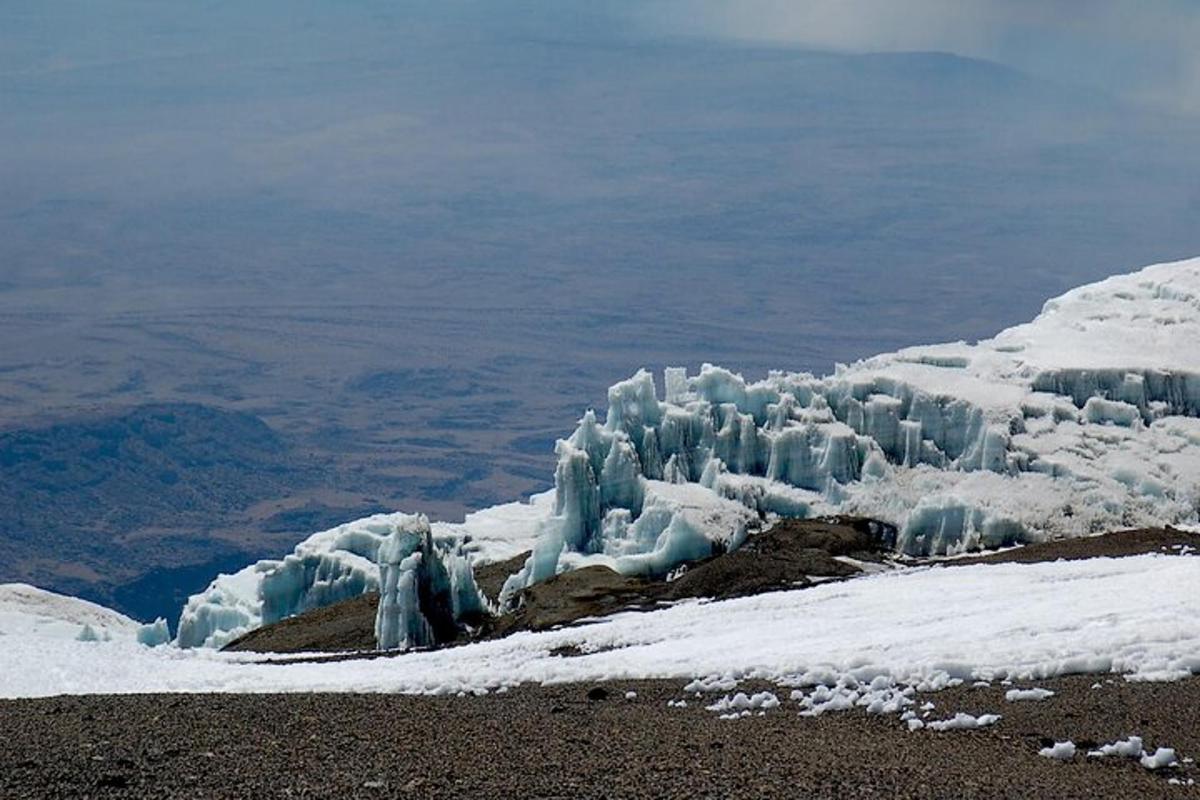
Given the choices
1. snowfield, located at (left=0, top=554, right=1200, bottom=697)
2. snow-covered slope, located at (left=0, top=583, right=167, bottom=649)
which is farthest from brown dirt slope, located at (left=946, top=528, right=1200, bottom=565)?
snow-covered slope, located at (left=0, top=583, right=167, bottom=649)

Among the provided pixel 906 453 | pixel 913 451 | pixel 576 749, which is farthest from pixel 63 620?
pixel 576 749

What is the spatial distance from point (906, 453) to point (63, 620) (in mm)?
35197

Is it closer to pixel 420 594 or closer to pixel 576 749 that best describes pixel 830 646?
pixel 576 749

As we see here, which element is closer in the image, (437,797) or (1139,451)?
(437,797)

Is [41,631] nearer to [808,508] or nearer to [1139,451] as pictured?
[808,508]

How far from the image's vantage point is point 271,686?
3609cm

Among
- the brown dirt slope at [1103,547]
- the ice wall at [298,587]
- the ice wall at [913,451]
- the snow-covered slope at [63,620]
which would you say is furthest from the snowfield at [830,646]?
the ice wall at [298,587]

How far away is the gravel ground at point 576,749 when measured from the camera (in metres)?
19.6

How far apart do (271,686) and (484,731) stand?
540 inches

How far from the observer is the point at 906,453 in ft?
229

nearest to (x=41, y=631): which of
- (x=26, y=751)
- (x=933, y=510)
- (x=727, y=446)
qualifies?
(x=727, y=446)

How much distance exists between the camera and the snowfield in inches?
1066

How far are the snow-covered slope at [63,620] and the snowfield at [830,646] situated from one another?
13.8 meters

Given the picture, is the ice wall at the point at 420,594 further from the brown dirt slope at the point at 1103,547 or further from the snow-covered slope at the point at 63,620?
the brown dirt slope at the point at 1103,547
